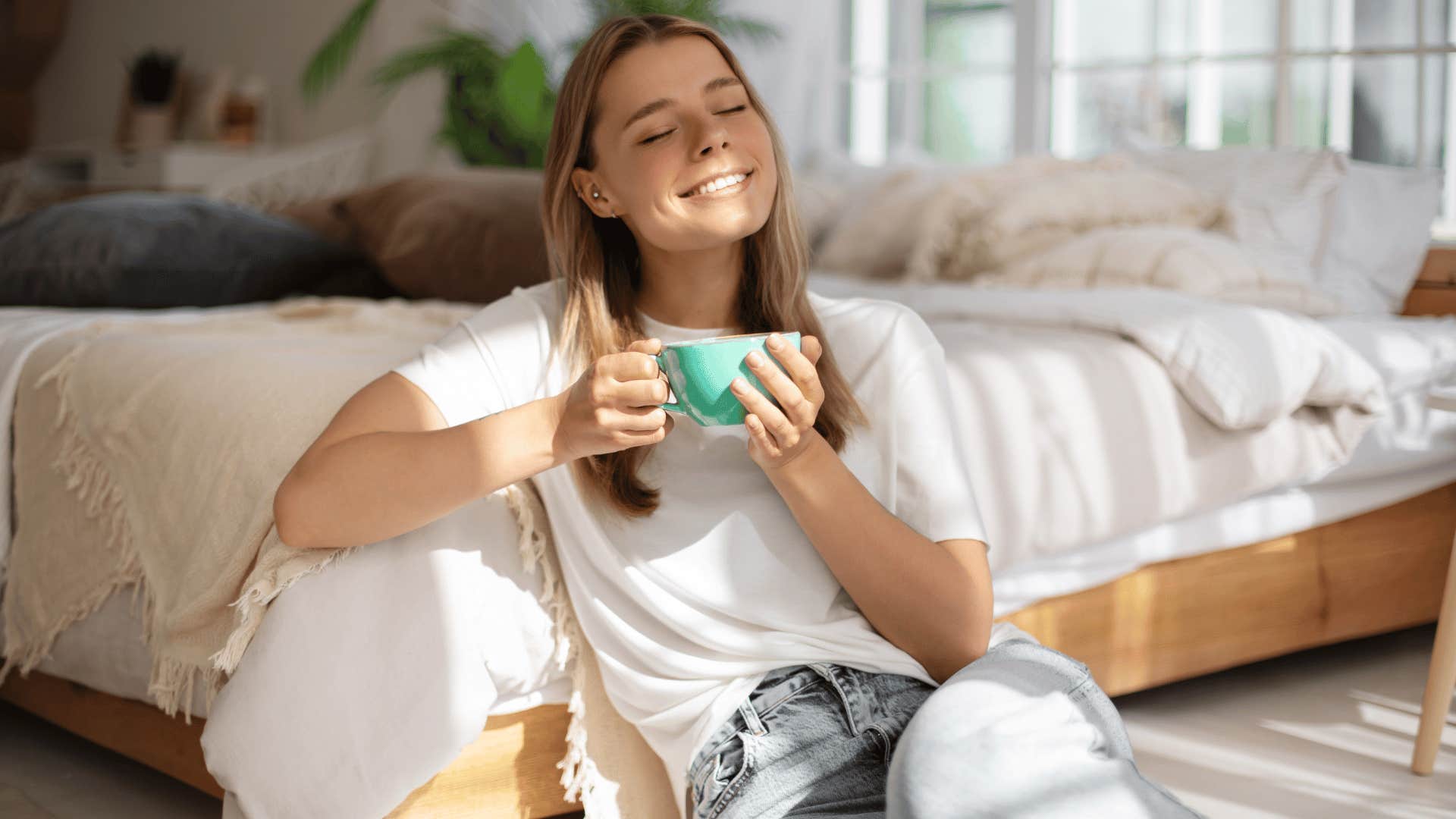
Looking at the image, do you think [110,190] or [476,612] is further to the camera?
[110,190]

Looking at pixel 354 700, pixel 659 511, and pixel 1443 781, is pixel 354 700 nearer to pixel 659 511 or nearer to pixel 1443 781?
pixel 659 511

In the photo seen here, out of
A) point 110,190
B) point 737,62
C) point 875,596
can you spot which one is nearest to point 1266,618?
point 875,596

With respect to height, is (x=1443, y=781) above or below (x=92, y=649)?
below

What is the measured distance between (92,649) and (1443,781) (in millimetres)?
1690

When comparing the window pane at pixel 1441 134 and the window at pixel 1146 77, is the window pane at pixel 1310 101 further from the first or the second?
the window pane at pixel 1441 134

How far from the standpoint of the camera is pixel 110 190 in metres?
5.65

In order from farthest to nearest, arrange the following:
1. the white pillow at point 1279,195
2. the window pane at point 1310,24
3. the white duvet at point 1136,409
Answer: the window pane at point 1310,24
the white pillow at point 1279,195
the white duvet at point 1136,409

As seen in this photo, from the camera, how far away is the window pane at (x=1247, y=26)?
127 inches

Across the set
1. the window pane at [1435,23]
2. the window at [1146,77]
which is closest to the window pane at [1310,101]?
the window at [1146,77]

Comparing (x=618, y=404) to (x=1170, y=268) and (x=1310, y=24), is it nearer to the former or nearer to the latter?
(x=1170, y=268)

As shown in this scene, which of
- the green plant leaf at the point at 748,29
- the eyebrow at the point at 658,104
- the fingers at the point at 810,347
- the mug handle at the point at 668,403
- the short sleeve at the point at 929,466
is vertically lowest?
the short sleeve at the point at 929,466

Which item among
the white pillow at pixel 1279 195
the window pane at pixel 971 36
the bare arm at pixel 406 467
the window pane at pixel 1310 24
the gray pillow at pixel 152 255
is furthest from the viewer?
the window pane at pixel 971 36

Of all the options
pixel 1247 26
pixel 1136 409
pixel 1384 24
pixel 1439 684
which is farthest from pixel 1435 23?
pixel 1439 684

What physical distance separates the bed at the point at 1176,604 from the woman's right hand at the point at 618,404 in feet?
1.06
